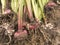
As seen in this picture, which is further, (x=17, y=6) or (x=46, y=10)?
(x=46, y=10)

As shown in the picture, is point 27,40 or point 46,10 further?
point 46,10

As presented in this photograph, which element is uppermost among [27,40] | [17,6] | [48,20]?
[17,6]

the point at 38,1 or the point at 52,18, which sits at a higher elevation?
the point at 38,1

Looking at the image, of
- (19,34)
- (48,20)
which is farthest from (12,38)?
(48,20)

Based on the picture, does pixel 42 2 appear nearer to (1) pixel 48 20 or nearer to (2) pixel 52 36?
(1) pixel 48 20

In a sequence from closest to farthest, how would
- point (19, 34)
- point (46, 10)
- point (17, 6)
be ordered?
point (19, 34)
point (17, 6)
point (46, 10)

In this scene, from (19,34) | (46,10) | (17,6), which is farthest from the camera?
(46,10)

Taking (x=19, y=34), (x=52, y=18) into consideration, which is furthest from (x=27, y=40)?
(x=52, y=18)

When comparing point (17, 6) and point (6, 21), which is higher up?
point (17, 6)

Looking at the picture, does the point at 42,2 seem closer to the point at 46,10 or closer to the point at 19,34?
the point at 46,10
